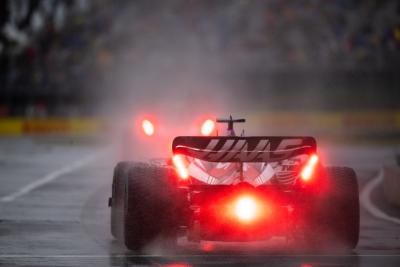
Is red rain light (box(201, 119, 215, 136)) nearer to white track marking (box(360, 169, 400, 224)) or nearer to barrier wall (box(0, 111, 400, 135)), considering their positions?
white track marking (box(360, 169, 400, 224))

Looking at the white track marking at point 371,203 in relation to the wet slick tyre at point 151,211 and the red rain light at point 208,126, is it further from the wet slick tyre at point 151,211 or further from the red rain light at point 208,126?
the wet slick tyre at point 151,211

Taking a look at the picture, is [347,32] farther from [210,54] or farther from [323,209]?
[323,209]

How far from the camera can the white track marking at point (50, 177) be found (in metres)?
19.5

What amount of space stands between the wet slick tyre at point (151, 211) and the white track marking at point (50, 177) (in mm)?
8285

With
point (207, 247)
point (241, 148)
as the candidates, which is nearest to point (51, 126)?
point (207, 247)

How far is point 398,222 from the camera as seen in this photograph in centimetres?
1502

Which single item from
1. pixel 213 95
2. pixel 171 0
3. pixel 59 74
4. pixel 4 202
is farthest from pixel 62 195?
pixel 171 0

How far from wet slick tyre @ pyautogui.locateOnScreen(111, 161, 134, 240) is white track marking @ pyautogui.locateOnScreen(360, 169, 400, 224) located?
440 centimetres

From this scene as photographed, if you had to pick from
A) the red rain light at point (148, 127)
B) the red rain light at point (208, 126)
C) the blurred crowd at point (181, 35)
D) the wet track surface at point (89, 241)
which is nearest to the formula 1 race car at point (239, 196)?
the wet track surface at point (89, 241)

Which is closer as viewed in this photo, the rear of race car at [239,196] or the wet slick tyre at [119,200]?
the rear of race car at [239,196]

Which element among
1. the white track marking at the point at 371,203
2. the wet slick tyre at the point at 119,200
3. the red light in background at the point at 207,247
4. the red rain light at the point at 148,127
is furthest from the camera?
the white track marking at the point at 371,203

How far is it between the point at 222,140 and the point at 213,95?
55368 mm

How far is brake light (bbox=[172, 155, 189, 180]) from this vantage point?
10.4 m

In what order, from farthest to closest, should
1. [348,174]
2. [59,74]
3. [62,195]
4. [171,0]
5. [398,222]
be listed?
1. [171,0]
2. [59,74]
3. [62,195]
4. [398,222]
5. [348,174]
